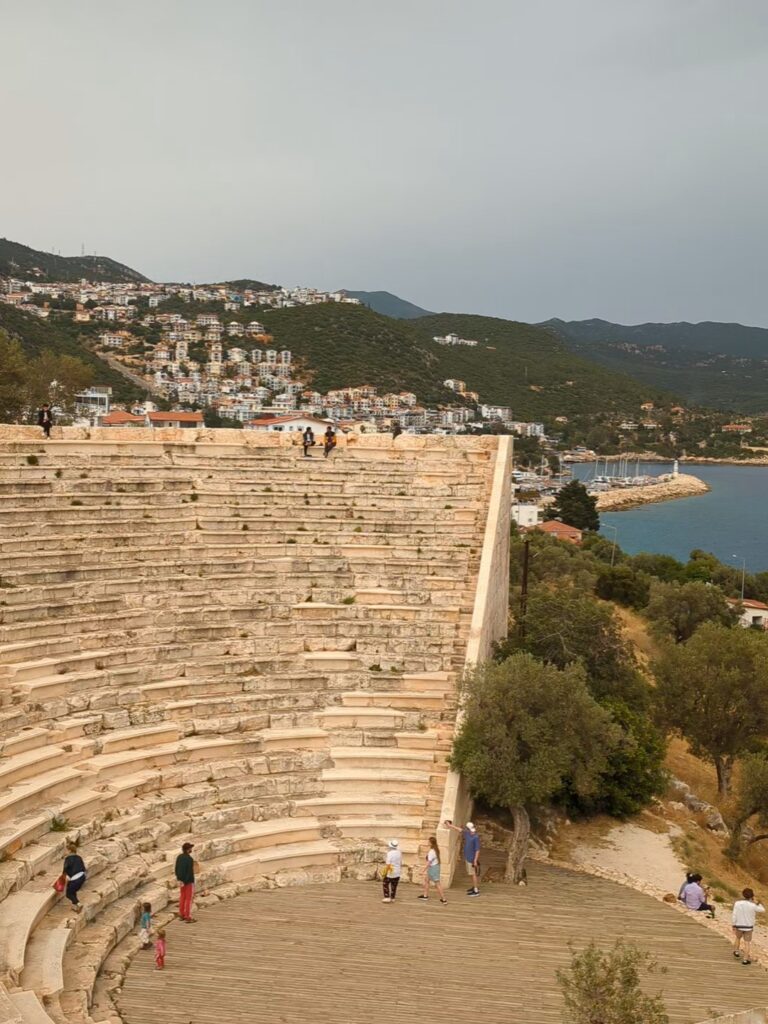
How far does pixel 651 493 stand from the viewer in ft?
413

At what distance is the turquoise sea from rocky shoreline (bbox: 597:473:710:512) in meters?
1.27

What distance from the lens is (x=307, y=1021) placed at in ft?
26.1

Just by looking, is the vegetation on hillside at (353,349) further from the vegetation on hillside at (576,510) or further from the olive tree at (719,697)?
the olive tree at (719,697)

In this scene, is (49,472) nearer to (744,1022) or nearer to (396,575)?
(396,575)

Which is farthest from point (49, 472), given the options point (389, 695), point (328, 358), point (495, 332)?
point (495, 332)

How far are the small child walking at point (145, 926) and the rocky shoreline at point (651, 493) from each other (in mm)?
105906

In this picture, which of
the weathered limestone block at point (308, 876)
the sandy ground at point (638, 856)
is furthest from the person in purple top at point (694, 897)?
the weathered limestone block at point (308, 876)

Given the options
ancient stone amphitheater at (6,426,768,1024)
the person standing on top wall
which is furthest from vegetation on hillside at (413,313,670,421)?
ancient stone amphitheater at (6,426,768,1024)

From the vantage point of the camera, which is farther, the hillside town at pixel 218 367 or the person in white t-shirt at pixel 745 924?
the hillside town at pixel 218 367

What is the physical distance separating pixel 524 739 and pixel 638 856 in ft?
10.1

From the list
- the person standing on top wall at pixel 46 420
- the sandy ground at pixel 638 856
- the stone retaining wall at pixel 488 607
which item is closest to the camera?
the stone retaining wall at pixel 488 607

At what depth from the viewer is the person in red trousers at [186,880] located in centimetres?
926

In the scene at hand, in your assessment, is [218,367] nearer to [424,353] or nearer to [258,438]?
[424,353]

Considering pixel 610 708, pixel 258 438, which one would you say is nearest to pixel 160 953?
pixel 610 708
